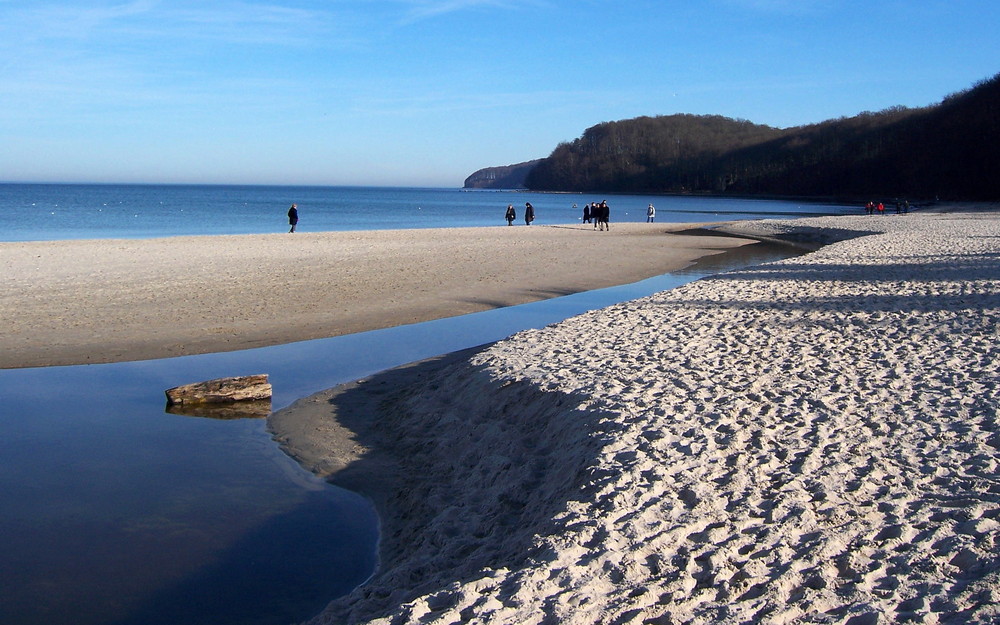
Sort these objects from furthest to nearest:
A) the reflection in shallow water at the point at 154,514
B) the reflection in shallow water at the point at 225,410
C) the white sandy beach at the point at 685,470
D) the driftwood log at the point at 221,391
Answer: the driftwood log at the point at 221,391, the reflection in shallow water at the point at 225,410, the reflection in shallow water at the point at 154,514, the white sandy beach at the point at 685,470

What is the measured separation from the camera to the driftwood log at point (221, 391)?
938cm

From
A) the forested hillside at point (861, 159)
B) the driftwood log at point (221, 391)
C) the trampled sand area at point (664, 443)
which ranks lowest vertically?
the driftwood log at point (221, 391)

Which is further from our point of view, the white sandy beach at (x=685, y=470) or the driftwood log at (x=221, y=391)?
the driftwood log at (x=221, y=391)

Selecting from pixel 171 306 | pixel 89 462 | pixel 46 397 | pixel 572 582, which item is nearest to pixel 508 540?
pixel 572 582

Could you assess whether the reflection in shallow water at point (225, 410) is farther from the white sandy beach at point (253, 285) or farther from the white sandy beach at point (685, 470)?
the white sandy beach at point (253, 285)

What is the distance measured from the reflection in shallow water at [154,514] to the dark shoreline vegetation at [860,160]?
297 ft

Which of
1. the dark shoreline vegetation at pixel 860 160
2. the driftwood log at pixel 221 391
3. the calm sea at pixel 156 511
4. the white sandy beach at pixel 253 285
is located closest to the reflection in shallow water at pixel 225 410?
the driftwood log at pixel 221 391

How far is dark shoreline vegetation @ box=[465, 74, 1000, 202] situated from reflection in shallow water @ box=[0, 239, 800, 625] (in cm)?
9037

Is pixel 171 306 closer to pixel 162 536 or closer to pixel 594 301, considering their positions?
pixel 594 301

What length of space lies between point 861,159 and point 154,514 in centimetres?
14384

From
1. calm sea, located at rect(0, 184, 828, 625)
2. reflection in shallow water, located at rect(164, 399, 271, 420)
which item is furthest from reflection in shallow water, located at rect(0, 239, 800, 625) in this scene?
reflection in shallow water, located at rect(164, 399, 271, 420)

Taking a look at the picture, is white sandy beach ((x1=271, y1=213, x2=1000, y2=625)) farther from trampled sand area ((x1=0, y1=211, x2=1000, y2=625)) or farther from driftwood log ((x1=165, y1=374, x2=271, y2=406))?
driftwood log ((x1=165, y1=374, x2=271, y2=406))

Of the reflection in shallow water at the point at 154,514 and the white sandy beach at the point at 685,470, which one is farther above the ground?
the white sandy beach at the point at 685,470

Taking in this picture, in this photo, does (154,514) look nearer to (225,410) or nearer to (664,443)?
(225,410)
